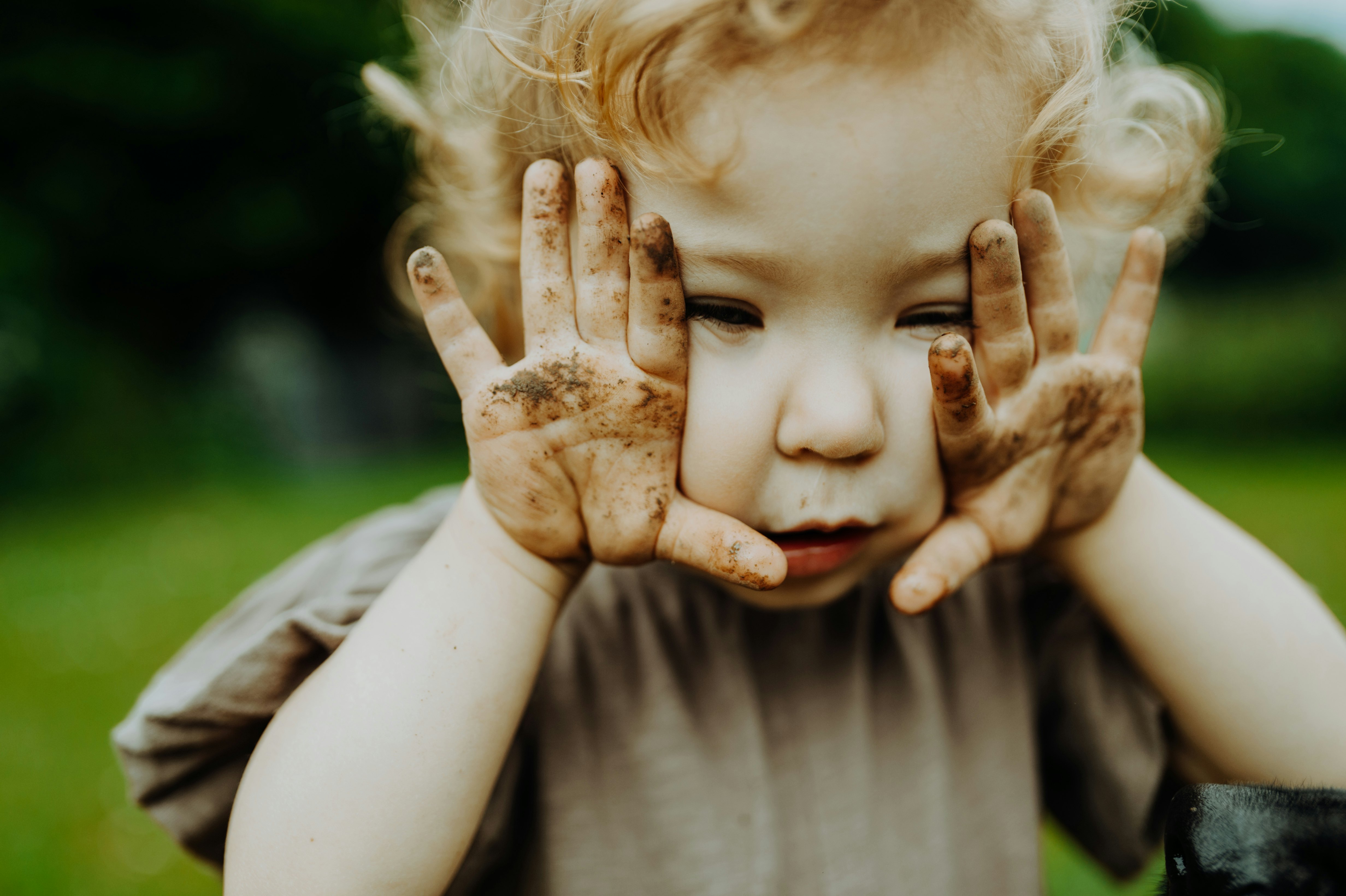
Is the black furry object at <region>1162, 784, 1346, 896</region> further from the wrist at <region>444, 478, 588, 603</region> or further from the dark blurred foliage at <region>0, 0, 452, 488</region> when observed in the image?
the dark blurred foliage at <region>0, 0, 452, 488</region>

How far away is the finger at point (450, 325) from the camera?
87 centimetres

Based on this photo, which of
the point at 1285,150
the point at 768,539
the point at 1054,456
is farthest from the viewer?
the point at 1285,150

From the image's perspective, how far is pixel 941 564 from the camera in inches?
34.6

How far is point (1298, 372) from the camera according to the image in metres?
7.94

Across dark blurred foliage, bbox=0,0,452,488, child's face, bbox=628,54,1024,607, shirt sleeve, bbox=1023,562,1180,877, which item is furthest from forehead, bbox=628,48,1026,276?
dark blurred foliage, bbox=0,0,452,488

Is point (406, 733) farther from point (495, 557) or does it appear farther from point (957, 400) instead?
point (957, 400)

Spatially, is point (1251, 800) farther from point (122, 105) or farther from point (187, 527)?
point (122, 105)

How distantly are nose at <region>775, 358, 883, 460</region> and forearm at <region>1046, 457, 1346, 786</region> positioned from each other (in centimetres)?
37

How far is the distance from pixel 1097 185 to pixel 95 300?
8112 millimetres

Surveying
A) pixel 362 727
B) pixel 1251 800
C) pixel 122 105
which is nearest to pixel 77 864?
pixel 362 727

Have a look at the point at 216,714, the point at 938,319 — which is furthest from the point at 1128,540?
the point at 216,714

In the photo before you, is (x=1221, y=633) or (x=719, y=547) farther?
(x=1221, y=633)

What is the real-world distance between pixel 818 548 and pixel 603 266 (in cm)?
32

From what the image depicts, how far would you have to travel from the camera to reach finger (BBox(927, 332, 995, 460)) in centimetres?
78
